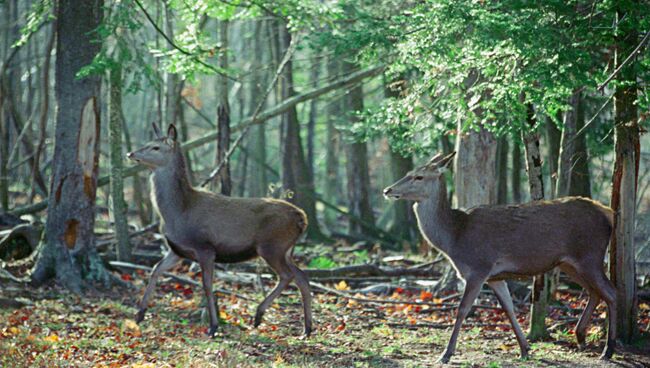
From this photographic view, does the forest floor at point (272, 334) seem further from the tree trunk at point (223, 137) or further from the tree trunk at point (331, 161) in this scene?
the tree trunk at point (331, 161)

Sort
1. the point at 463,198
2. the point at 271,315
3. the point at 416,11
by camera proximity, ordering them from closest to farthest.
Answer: the point at 416,11 → the point at 271,315 → the point at 463,198

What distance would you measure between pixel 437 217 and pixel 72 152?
6274mm

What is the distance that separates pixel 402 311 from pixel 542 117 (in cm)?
358

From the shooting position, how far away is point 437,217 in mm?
10078

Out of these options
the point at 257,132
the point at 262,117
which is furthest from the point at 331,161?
the point at 262,117

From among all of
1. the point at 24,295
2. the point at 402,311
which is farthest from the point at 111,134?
the point at 402,311

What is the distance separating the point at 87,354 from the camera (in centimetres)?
949

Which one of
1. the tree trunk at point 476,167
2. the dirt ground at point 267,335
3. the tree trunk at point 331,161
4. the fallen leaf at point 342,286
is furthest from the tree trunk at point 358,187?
the tree trunk at point 476,167

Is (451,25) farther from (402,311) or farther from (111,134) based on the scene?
(111,134)

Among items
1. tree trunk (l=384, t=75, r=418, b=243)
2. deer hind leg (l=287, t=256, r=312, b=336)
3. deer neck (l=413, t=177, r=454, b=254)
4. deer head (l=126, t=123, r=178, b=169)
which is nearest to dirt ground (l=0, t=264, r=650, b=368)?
deer hind leg (l=287, t=256, r=312, b=336)

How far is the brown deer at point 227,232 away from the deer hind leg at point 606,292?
3.47 meters

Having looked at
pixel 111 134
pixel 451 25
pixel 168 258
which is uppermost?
pixel 451 25

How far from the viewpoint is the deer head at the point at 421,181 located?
1011 cm

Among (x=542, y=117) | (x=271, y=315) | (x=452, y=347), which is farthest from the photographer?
(x=271, y=315)
